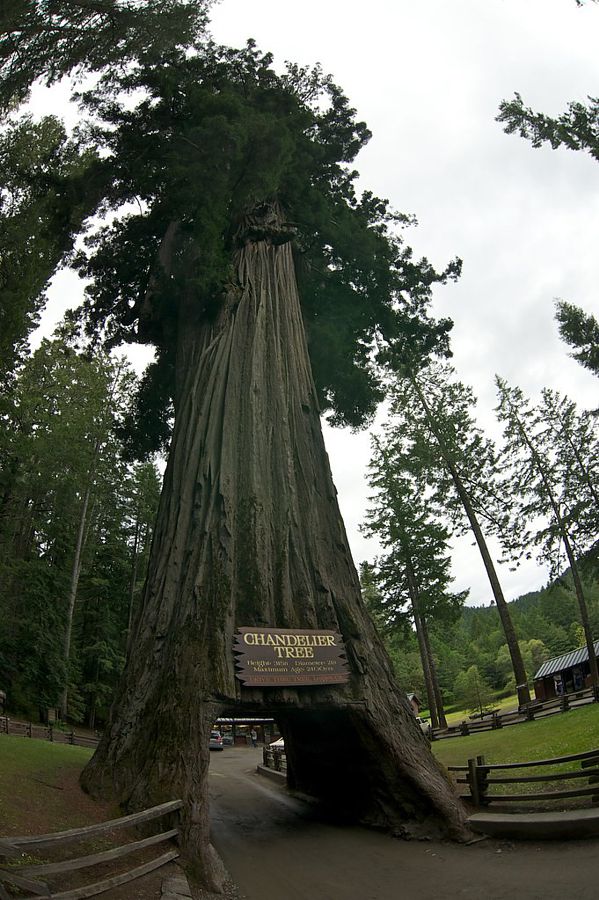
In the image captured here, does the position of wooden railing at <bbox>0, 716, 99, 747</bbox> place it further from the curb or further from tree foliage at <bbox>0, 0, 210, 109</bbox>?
tree foliage at <bbox>0, 0, 210, 109</bbox>

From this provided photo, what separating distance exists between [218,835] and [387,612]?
1648 centimetres

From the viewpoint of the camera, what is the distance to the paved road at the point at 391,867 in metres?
5.54

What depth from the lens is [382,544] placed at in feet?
82.9

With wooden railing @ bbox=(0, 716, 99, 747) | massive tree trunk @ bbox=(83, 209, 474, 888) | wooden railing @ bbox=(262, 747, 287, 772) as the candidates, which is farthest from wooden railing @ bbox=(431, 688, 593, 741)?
wooden railing @ bbox=(0, 716, 99, 747)

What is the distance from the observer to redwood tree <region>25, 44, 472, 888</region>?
7559 mm

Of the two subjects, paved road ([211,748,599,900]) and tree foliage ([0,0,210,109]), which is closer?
paved road ([211,748,599,900])

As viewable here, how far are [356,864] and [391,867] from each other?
57 cm

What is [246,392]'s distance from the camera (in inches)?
422

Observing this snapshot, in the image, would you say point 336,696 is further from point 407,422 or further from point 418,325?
point 407,422

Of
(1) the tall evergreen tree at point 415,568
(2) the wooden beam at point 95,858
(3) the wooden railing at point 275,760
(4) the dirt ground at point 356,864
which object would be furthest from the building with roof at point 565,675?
(2) the wooden beam at point 95,858

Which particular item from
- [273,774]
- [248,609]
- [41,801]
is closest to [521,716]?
[273,774]

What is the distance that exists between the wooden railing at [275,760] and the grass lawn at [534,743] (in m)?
5.15

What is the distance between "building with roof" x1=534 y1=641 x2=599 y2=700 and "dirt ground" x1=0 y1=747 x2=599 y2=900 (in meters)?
24.0

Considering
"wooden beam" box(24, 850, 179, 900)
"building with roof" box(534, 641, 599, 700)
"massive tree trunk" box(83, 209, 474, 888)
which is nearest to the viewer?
"wooden beam" box(24, 850, 179, 900)
